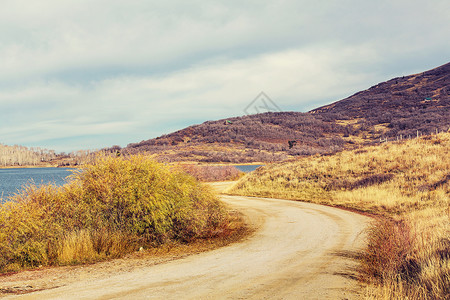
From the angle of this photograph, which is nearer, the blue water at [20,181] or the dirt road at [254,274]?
the dirt road at [254,274]

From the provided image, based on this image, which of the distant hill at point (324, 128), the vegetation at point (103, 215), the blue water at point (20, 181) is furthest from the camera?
the distant hill at point (324, 128)

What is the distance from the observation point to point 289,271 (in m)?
9.37

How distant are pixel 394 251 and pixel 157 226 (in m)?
8.39

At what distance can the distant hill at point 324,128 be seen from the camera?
11975 cm

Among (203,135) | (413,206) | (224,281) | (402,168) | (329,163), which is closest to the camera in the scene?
(224,281)

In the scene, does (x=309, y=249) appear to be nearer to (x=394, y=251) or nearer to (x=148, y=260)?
(x=394, y=251)

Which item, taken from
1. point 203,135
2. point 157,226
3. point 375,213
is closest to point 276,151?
point 203,135

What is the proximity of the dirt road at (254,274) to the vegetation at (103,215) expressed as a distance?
2.44 m

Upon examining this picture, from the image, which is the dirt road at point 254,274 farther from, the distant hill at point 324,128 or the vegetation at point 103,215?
the distant hill at point 324,128

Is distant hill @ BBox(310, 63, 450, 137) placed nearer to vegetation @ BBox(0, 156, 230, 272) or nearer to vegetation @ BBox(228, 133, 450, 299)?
vegetation @ BBox(228, 133, 450, 299)

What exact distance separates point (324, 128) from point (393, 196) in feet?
462

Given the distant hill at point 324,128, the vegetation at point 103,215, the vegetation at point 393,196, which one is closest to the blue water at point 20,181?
the vegetation at point 103,215

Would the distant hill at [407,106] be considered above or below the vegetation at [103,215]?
above

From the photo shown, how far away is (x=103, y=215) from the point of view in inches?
506
